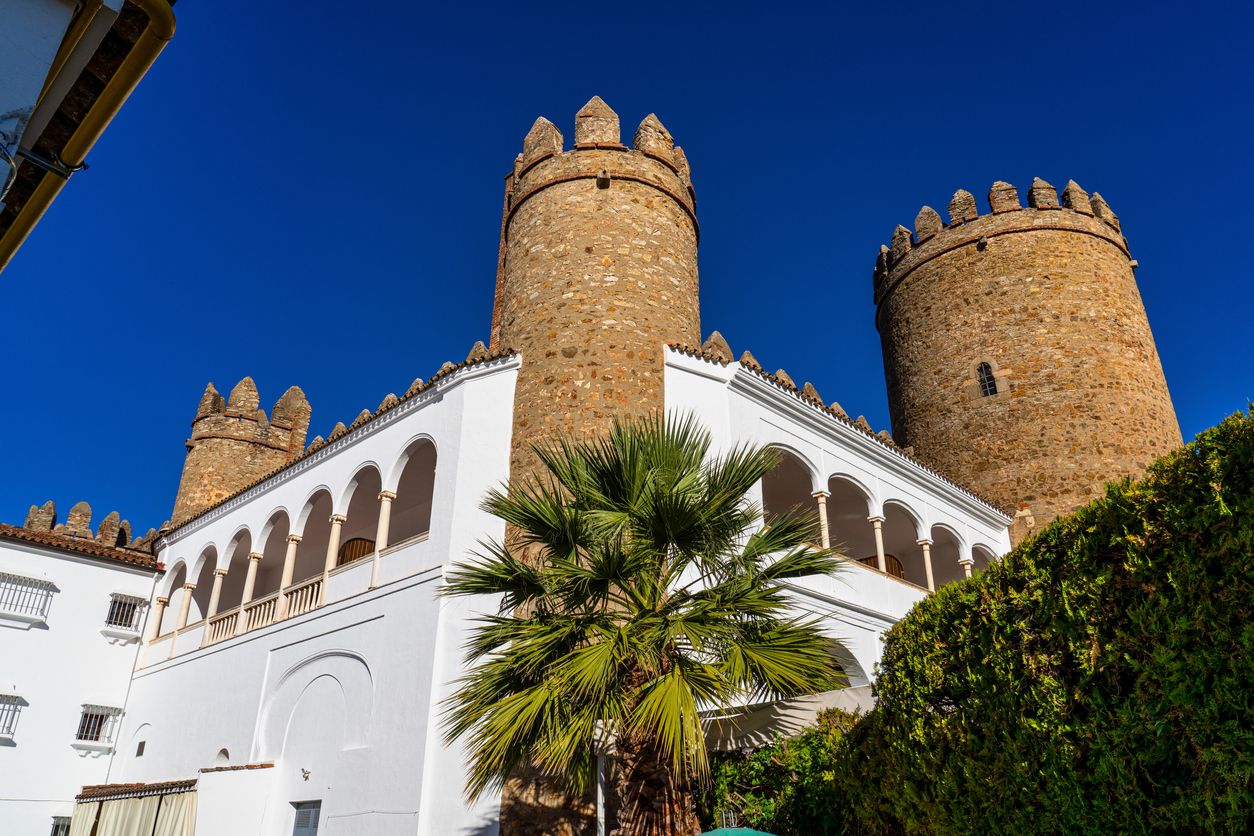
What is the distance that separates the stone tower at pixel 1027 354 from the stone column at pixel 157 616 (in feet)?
61.6

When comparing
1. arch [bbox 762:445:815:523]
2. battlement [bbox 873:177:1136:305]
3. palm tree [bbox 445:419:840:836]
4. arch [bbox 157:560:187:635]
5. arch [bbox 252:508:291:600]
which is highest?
battlement [bbox 873:177:1136:305]

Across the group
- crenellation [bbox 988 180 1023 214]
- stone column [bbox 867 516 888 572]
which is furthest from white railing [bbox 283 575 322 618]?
crenellation [bbox 988 180 1023 214]

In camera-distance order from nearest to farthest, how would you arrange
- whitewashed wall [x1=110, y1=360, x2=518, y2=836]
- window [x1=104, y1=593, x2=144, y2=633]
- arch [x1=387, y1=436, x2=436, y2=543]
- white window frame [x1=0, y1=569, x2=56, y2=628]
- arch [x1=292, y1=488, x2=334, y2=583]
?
whitewashed wall [x1=110, y1=360, x2=518, y2=836], arch [x1=387, y1=436, x2=436, y2=543], arch [x1=292, y1=488, x2=334, y2=583], white window frame [x1=0, y1=569, x2=56, y2=628], window [x1=104, y1=593, x2=144, y2=633]

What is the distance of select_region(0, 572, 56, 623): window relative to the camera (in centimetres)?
1870

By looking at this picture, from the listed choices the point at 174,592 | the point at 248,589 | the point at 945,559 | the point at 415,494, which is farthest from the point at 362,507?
the point at 945,559

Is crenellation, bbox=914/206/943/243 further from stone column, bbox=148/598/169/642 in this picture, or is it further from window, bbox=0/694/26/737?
window, bbox=0/694/26/737

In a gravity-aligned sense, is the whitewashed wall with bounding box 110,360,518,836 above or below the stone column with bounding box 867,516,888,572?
below

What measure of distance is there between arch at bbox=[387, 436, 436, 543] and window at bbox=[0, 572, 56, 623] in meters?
7.38

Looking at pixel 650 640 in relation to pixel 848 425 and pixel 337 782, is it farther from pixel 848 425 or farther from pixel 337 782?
pixel 848 425

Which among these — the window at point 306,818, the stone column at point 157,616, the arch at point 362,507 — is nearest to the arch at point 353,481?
the arch at point 362,507

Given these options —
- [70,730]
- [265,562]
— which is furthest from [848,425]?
[70,730]

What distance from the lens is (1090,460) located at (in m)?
20.5

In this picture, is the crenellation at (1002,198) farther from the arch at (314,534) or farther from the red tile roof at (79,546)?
the red tile roof at (79,546)

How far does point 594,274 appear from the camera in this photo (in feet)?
48.9
